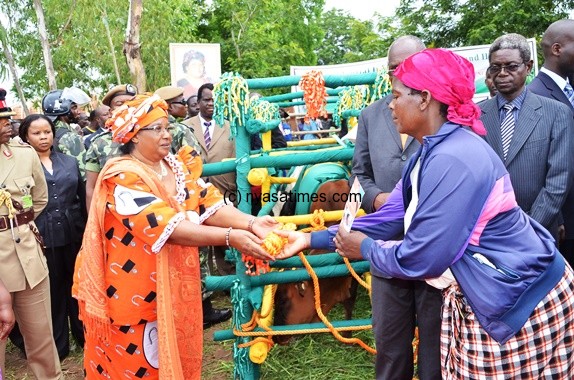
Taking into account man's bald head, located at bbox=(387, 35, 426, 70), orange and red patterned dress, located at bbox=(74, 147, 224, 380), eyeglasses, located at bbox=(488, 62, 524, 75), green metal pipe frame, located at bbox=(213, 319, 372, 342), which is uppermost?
man's bald head, located at bbox=(387, 35, 426, 70)

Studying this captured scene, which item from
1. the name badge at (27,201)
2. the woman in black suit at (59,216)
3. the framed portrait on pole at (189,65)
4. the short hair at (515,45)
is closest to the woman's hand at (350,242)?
the short hair at (515,45)

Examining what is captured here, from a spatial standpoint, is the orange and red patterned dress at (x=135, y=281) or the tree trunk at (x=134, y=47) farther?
the tree trunk at (x=134, y=47)

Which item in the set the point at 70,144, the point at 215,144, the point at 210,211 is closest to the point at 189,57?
the point at 215,144

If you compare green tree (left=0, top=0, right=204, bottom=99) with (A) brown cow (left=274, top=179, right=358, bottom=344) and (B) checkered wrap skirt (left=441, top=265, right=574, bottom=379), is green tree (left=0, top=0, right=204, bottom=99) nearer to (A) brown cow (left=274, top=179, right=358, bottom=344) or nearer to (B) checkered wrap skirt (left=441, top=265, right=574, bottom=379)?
(A) brown cow (left=274, top=179, right=358, bottom=344)

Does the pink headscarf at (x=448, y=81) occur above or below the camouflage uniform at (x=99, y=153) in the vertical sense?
above

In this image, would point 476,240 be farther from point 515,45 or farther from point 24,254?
point 24,254

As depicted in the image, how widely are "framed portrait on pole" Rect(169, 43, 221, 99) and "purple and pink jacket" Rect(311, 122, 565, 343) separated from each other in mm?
10480

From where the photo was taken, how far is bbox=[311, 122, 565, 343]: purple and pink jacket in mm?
1771

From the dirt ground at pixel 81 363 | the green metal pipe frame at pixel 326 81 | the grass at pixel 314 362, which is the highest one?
the green metal pipe frame at pixel 326 81

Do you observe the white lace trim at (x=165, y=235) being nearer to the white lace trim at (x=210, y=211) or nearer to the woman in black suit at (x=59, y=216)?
the white lace trim at (x=210, y=211)

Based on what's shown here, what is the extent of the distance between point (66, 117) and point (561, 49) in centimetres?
412

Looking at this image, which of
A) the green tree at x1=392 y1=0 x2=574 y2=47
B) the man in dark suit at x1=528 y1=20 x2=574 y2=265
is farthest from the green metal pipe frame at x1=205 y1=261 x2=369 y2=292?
the green tree at x1=392 y1=0 x2=574 y2=47

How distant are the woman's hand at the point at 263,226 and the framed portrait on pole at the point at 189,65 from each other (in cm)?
953

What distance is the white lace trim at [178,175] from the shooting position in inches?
105
